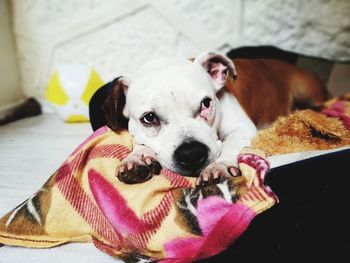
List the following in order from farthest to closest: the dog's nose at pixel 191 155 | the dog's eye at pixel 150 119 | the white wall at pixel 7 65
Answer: the white wall at pixel 7 65
the dog's eye at pixel 150 119
the dog's nose at pixel 191 155

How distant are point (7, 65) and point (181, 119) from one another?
225 centimetres

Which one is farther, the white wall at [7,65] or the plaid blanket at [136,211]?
the white wall at [7,65]

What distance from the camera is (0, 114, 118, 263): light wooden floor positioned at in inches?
42.2

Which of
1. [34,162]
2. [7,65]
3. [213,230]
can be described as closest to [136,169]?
[213,230]

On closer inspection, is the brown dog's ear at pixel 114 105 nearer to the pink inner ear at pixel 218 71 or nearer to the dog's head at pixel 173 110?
the dog's head at pixel 173 110

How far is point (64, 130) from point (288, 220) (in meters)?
1.87

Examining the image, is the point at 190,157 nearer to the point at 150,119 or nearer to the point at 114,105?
the point at 150,119

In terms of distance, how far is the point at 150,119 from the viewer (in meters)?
1.34

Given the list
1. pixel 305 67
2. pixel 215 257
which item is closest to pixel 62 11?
pixel 305 67

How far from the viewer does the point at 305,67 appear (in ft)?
8.55

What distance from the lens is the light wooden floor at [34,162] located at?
107cm

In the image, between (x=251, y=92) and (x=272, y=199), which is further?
(x=251, y=92)

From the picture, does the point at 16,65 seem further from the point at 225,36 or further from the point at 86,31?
the point at 225,36

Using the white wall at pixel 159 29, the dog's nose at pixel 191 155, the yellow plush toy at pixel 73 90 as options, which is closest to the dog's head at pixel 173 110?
the dog's nose at pixel 191 155
